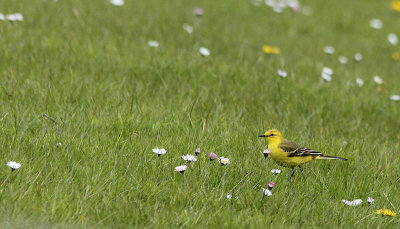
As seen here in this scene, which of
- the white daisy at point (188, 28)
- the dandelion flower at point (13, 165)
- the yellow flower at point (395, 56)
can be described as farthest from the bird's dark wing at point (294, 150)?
the yellow flower at point (395, 56)

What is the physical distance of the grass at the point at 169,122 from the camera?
3711 mm

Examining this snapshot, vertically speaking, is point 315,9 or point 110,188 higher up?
point 110,188

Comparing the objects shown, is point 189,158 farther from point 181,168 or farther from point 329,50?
point 329,50

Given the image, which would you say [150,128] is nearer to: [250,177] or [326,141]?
[250,177]

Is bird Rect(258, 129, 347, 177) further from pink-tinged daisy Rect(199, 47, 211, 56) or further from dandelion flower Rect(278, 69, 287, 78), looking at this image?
pink-tinged daisy Rect(199, 47, 211, 56)

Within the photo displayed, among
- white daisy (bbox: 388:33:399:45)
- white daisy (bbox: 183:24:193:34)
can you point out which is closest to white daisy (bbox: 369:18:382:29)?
white daisy (bbox: 388:33:399:45)

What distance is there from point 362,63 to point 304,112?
349cm

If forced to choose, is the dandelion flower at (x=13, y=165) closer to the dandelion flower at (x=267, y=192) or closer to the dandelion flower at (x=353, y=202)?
the dandelion flower at (x=267, y=192)

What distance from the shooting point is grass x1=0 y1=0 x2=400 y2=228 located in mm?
3711

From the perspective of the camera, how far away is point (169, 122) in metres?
5.07

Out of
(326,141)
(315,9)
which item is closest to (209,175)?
(326,141)

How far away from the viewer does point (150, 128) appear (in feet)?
16.2

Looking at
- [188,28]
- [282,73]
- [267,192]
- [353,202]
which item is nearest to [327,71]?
[282,73]

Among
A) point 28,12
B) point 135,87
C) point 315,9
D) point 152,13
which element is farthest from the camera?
point 315,9
